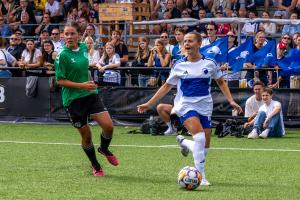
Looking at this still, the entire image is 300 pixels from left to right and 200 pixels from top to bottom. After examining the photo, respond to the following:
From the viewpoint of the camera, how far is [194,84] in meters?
11.8

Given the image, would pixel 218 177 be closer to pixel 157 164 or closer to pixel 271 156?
pixel 157 164

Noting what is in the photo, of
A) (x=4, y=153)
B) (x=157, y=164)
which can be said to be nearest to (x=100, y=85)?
(x=4, y=153)

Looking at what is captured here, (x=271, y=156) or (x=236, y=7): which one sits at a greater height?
(x=236, y=7)

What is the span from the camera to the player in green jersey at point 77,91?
12.6m

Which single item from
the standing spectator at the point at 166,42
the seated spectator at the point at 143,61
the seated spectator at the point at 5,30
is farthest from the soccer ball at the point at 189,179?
the seated spectator at the point at 5,30

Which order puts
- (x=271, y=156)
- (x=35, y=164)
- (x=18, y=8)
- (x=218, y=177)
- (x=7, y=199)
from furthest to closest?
(x=18, y=8), (x=271, y=156), (x=35, y=164), (x=218, y=177), (x=7, y=199)

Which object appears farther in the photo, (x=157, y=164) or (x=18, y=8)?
(x=18, y=8)

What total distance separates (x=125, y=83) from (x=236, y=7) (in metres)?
5.03

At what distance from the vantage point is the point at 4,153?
15680 millimetres

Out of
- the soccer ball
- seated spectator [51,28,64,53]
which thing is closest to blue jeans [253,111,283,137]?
seated spectator [51,28,64,53]

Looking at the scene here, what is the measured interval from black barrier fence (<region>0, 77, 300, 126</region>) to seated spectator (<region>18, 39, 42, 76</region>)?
382mm

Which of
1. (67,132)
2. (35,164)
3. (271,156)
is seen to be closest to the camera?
(35,164)

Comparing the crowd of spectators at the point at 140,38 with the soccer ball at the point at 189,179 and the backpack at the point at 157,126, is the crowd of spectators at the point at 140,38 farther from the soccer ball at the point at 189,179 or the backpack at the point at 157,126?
the soccer ball at the point at 189,179

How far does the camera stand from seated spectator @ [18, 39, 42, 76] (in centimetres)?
2305
